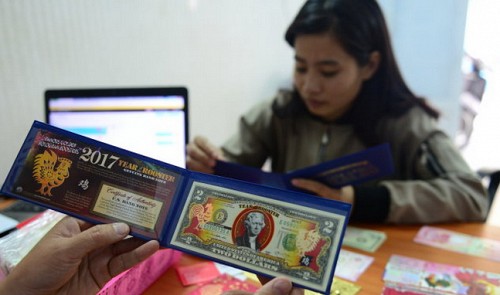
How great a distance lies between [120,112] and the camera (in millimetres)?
1001

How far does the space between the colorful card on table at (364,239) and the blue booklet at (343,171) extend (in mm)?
126

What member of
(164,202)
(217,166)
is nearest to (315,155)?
(217,166)

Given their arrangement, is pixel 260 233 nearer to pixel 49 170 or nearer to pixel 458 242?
pixel 49 170

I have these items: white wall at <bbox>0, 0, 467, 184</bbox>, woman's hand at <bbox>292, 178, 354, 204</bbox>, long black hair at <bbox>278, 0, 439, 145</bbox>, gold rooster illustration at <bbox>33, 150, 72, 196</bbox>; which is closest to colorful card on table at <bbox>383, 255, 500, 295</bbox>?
woman's hand at <bbox>292, 178, 354, 204</bbox>

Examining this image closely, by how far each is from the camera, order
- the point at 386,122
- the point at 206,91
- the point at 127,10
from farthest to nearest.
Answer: the point at 206,91 → the point at 127,10 → the point at 386,122

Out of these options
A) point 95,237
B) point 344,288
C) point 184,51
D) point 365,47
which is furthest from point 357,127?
point 95,237

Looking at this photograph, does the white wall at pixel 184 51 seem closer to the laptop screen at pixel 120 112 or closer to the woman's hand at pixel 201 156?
the laptop screen at pixel 120 112

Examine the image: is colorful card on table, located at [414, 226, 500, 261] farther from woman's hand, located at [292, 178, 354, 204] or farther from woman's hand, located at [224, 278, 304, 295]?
woman's hand, located at [224, 278, 304, 295]

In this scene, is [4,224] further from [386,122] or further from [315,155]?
[386,122]

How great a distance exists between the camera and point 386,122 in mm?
1227

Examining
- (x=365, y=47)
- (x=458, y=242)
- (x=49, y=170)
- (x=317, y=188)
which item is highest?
(x=365, y=47)

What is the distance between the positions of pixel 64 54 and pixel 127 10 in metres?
0.28

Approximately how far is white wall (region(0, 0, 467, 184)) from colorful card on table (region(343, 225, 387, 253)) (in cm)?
91

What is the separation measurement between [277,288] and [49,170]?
0.38 m
